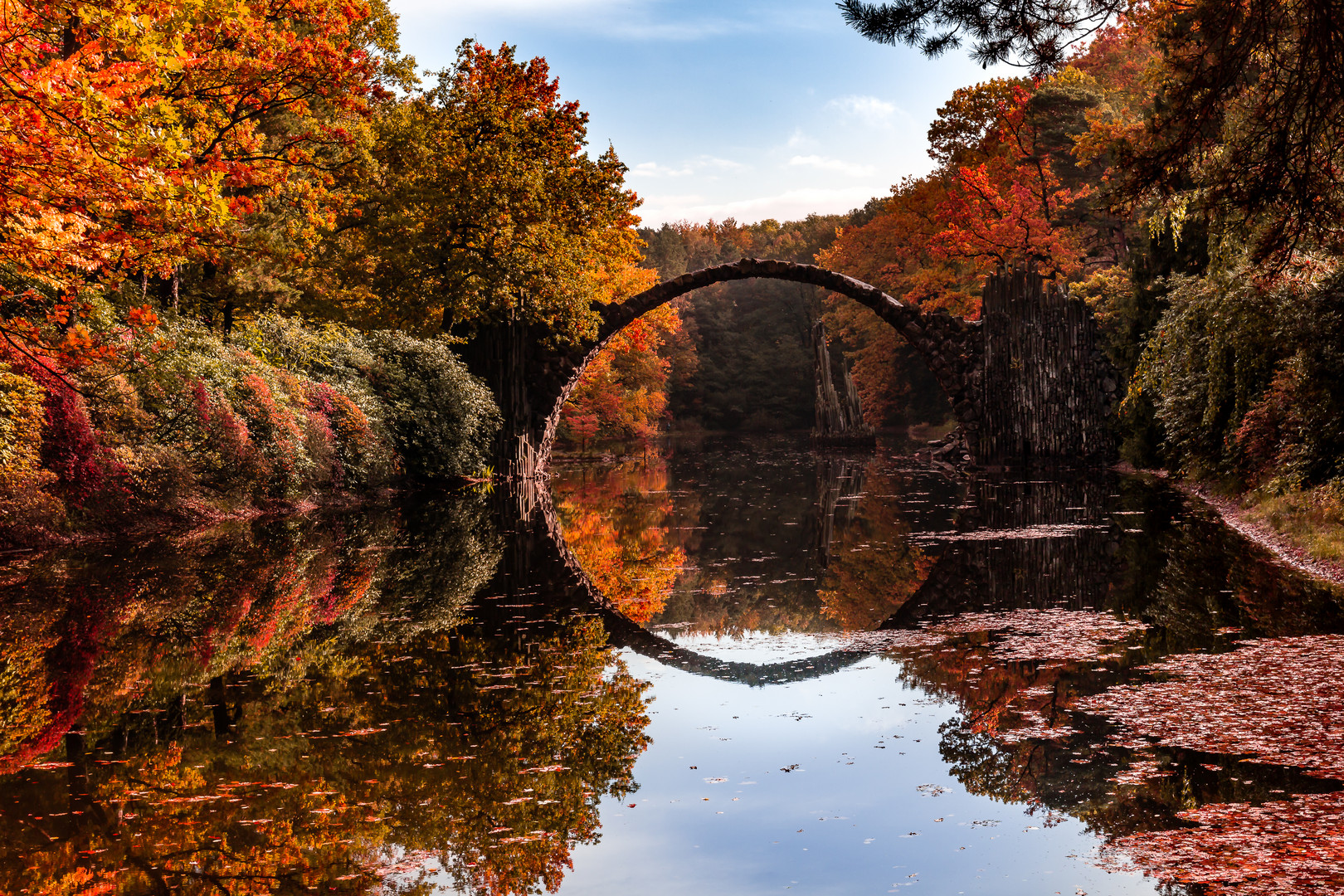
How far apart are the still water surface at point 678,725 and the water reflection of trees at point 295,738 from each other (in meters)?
0.02

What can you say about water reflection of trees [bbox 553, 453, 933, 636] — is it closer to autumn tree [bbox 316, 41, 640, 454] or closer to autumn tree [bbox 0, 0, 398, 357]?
autumn tree [bbox 316, 41, 640, 454]

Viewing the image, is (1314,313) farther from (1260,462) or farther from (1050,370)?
(1050,370)

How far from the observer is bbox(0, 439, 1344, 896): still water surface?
3.50m

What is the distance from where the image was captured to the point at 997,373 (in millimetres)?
22328

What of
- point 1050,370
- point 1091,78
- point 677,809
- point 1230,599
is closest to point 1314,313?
point 1230,599

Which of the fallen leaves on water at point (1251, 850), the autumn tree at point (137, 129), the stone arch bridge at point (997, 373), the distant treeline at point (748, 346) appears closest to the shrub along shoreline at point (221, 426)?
the autumn tree at point (137, 129)

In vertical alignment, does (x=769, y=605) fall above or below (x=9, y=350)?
below

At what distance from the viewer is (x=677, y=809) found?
13.3 ft

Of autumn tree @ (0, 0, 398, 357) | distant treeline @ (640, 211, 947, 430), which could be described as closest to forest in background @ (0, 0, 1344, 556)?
autumn tree @ (0, 0, 398, 357)

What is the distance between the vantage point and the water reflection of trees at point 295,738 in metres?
3.57

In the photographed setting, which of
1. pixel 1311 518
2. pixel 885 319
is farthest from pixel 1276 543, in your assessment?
pixel 885 319

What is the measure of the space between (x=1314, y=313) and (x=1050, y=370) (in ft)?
40.4

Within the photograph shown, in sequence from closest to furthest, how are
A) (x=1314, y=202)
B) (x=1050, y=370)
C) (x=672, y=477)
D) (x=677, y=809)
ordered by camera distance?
(x=677, y=809), (x=1314, y=202), (x=1050, y=370), (x=672, y=477)

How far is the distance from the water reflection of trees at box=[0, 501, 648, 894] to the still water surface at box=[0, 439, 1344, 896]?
0.07 ft
